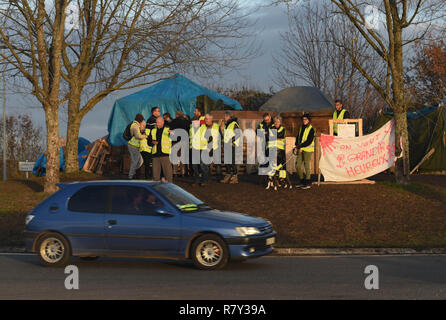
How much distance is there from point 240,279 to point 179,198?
2204 mm

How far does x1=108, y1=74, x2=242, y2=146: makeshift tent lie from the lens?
2608 cm

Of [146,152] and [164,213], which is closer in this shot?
[164,213]

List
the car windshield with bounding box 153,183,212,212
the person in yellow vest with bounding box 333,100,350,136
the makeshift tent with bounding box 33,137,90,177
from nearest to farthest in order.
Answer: the car windshield with bounding box 153,183,212,212 < the person in yellow vest with bounding box 333,100,350,136 < the makeshift tent with bounding box 33,137,90,177

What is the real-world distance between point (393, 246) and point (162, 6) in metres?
10.9

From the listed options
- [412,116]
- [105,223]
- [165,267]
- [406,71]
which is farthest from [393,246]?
[406,71]

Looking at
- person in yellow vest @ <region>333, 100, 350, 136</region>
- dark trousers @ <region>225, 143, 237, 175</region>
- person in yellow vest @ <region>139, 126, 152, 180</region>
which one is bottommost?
dark trousers @ <region>225, 143, 237, 175</region>

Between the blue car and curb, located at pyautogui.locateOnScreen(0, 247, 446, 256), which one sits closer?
the blue car

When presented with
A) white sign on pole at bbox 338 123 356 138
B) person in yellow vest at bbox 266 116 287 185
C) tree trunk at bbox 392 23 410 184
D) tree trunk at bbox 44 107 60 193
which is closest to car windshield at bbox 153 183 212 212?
person in yellow vest at bbox 266 116 287 185

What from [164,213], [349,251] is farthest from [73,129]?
[164,213]

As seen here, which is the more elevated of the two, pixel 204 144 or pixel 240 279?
pixel 204 144

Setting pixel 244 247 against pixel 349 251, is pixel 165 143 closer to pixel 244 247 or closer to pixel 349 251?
pixel 349 251

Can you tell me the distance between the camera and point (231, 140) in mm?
18844

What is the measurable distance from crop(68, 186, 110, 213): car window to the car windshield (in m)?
0.86

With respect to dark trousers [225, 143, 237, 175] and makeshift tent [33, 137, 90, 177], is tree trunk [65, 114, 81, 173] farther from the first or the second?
dark trousers [225, 143, 237, 175]
